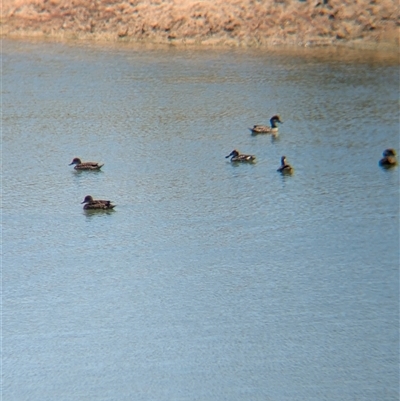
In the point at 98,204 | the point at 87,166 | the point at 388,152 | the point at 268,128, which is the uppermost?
the point at 268,128

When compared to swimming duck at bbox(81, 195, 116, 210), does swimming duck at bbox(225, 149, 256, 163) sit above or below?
above

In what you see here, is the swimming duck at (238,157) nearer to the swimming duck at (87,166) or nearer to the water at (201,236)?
the water at (201,236)

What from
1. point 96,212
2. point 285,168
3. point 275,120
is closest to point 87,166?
point 96,212

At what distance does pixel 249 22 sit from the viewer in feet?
110

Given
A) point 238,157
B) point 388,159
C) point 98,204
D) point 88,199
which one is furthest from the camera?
point 238,157

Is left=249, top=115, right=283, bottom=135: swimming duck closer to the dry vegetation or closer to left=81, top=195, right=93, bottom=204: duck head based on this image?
left=81, top=195, right=93, bottom=204: duck head

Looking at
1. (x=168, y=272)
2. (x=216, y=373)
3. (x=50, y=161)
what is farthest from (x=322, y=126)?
(x=216, y=373)

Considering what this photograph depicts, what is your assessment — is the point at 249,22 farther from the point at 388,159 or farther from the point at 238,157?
the point at 388,159

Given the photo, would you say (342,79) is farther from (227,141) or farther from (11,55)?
(11,55)

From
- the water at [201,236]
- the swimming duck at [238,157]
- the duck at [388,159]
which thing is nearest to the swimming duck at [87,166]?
the water at [201,236]

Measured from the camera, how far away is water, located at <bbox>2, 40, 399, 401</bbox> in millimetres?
14297

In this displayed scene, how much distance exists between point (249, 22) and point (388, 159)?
12088 millimetres

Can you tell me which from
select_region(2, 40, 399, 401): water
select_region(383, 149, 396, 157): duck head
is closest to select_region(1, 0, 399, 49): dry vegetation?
select_region(2, 40, 399, 401): water

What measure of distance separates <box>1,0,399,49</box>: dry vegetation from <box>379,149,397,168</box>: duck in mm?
10747
